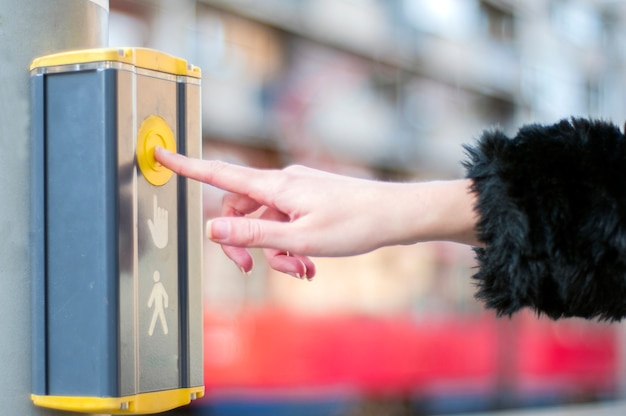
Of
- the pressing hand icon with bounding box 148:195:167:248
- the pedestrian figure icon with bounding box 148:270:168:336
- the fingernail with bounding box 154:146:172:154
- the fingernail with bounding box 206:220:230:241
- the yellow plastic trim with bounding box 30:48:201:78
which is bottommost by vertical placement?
the pedestrian figure icon with bounding box 148:270:168:336

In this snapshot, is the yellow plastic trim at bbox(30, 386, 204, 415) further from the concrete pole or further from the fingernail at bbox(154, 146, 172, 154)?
the fingernail at bbox(154, 146, 172, 154)

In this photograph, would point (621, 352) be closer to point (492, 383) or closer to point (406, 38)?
point (492, 383)

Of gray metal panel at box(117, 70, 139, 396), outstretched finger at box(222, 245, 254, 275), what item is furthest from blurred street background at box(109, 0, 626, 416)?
gray metal panel at box(117, 70, 139, 396)

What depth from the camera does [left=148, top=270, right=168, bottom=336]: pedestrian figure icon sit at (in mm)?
1565

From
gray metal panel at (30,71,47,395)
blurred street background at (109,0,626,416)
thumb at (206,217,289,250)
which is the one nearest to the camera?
thumb at (206,217,289,250)

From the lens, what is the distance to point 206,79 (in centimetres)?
1481

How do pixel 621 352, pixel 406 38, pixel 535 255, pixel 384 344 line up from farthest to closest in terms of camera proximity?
pixel 406 38 < pixel 621 352 < pixel 384 344 < pixel 535 255

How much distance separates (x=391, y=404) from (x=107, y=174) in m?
10.8

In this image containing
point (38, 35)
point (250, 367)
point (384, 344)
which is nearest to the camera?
point (38, 35)

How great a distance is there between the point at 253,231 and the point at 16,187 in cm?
38

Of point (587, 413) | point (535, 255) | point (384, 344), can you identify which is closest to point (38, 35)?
point (535, 255)

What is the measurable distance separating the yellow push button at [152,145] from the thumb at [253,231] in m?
0.18

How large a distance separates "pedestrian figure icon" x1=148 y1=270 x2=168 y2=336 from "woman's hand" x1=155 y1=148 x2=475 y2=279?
0.53 ft

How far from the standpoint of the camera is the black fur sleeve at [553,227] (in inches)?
57.2
